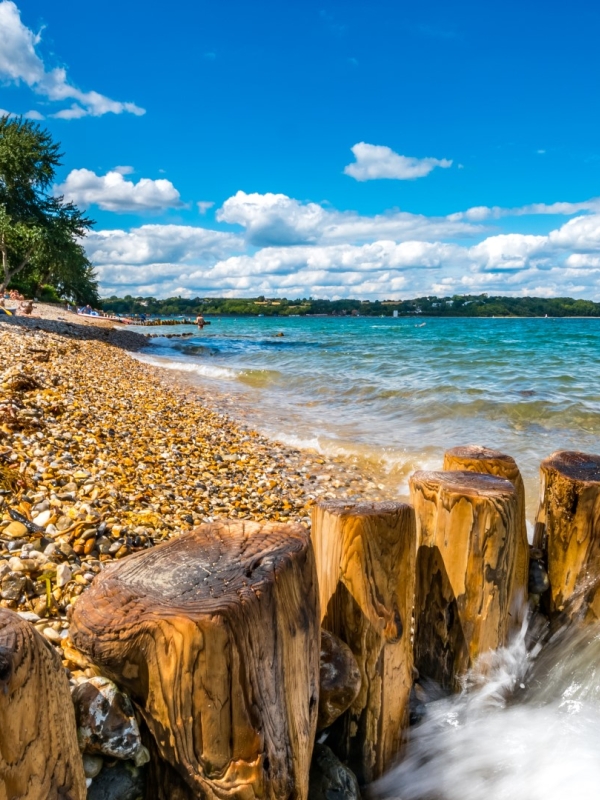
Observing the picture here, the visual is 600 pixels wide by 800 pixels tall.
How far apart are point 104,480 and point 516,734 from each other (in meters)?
4.07

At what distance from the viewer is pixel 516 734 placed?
3.29m

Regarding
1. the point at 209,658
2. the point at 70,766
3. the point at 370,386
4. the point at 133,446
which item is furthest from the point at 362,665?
the point at 370,386

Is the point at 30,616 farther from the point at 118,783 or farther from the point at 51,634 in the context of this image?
the point at 118,783

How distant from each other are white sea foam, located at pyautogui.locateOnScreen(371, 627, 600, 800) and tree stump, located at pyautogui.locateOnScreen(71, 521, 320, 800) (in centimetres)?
125

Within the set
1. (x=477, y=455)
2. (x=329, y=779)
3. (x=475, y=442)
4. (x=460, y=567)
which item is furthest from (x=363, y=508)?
(x=475, y=442)

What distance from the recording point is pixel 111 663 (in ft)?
6.56

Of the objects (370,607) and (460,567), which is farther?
(460,567)

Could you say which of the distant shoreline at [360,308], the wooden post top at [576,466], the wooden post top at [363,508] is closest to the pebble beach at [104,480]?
the wooden post top at [363,508]

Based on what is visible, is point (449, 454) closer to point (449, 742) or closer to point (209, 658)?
point (449, 742)

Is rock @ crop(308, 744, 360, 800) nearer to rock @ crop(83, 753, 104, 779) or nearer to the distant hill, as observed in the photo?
rock @ crop(83, 753, 104, 779)

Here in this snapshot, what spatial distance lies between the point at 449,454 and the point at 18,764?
10.3ft

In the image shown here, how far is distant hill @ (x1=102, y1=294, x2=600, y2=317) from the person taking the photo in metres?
128

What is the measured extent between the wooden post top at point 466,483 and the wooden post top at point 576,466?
575 mm

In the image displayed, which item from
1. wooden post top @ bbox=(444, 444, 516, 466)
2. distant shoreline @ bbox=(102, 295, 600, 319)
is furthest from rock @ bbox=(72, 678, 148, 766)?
distant shoreline @ bbox=(102, 295, 600, 319)
